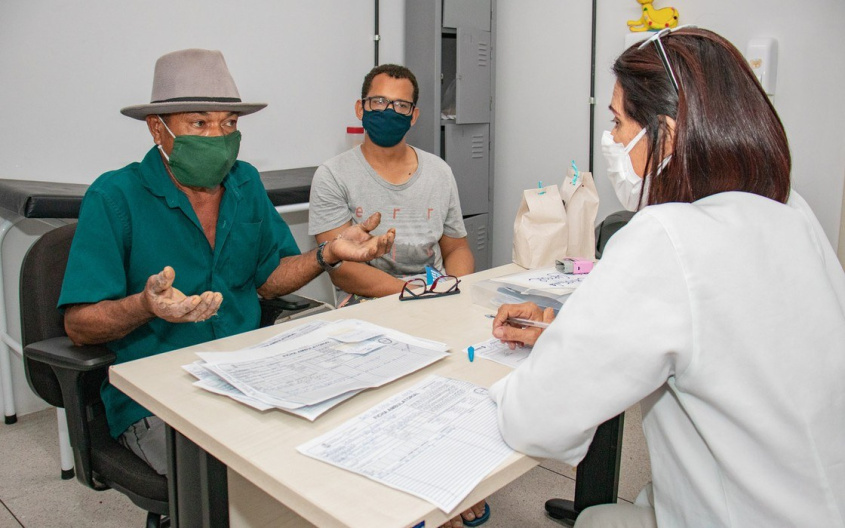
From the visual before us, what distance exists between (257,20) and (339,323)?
2.05 m

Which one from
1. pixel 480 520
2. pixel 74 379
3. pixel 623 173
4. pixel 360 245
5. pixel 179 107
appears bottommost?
pixel 480 520

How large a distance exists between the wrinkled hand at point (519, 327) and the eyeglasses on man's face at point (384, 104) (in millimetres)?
1138

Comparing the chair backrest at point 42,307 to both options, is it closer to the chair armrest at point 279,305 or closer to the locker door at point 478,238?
the chair armrest at point 279,305

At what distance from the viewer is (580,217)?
218cm

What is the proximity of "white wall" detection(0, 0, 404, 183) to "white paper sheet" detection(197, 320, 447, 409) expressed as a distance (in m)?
1.69

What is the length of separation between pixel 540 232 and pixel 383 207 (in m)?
0.56

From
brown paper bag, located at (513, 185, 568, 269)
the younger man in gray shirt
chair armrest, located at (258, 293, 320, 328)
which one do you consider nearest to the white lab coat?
chair armrest, located at (258, 293, 320, 328)

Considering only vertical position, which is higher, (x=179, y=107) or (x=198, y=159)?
(x=179, y=107)

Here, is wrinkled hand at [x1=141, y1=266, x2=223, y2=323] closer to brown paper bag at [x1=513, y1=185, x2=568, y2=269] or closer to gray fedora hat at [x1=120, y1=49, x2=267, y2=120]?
gray fedora hat at [x1=120, y1=49, x2=267, y2=120]

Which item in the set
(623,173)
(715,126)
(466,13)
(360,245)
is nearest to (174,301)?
(360,245)

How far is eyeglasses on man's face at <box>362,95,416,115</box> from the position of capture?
7.54 ft

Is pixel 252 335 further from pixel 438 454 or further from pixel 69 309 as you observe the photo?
pixel 438 454

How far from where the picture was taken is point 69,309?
1.43 meters

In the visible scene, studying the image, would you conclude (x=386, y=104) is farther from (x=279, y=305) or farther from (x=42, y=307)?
(x=42, y=307)
